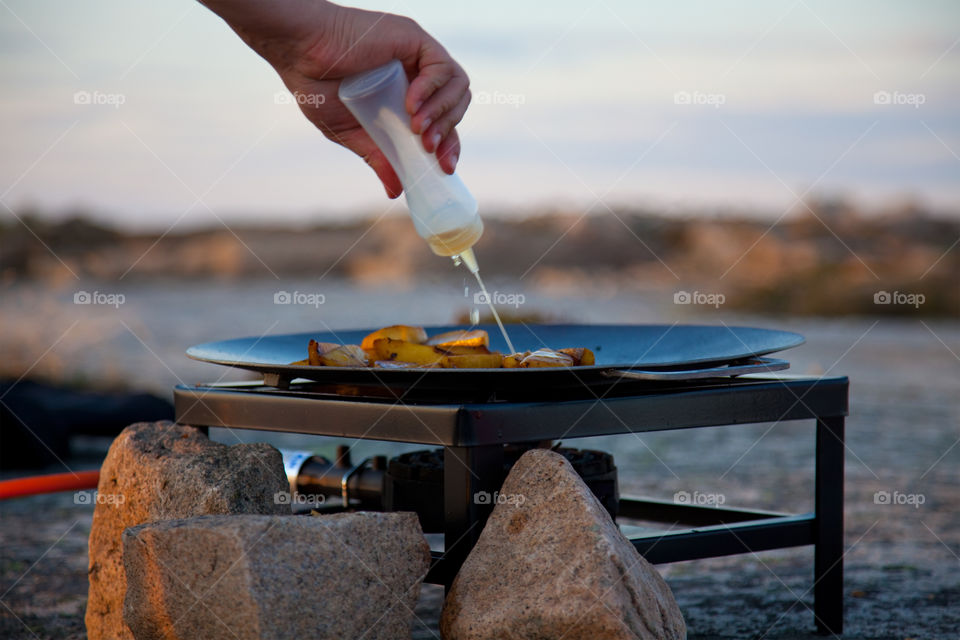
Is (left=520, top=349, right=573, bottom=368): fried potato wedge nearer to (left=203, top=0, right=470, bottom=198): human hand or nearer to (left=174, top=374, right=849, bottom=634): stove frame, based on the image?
(left=174, top=374, right=849, bottom=634): stove frame

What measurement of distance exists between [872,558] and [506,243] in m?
10.3

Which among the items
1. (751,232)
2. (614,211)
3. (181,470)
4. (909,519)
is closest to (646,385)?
(181,470)

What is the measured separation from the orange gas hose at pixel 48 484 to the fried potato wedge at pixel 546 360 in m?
1.02

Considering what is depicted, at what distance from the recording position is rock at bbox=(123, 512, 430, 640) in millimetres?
1652

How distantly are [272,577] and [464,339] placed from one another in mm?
748

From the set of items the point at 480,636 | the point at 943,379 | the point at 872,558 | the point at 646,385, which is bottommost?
the point at 480,636

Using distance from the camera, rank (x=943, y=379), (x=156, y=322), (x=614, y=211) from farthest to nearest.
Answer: (x=614, y=211) → (x=156, y=322) → (x=943, y=379)

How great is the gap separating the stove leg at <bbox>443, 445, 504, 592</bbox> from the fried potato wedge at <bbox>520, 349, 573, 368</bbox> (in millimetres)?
Answer: 191

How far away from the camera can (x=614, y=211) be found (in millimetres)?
12477

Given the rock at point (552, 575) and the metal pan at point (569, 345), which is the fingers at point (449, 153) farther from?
the rock at point (552, 575)

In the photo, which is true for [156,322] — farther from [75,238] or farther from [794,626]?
[794,626]

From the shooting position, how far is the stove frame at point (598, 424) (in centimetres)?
189

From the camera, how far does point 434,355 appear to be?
216 cm

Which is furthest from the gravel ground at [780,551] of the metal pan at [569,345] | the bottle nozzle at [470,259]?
the bottle nozzle at [470,259]
